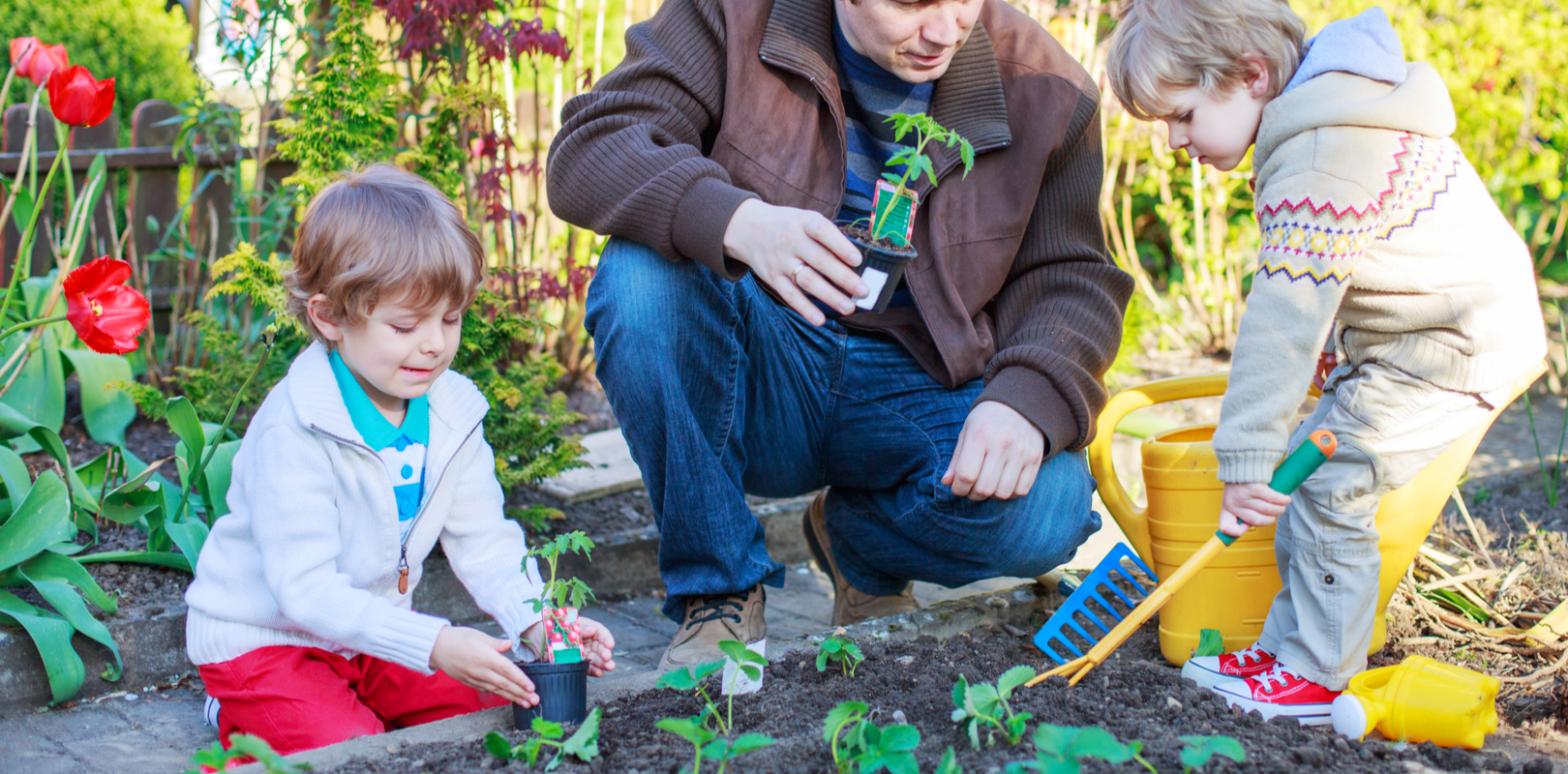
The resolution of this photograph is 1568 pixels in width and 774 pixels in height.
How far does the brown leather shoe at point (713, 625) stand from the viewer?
1.87m

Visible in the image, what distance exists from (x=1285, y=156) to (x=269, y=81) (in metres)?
2.34

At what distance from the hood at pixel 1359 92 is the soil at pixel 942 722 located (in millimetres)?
813

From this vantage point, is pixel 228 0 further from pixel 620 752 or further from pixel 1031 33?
pixel 620 752

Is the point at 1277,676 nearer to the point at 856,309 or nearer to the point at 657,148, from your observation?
the point at 856,309

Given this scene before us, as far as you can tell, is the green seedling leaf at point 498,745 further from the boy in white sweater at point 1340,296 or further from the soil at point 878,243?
the boy in white sweater at point 1340,296

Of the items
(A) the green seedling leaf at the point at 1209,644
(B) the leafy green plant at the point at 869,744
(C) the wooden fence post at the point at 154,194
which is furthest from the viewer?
(C) the wooden fence post at the point at 154,194

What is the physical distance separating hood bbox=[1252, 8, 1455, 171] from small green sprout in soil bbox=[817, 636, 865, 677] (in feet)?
3.10

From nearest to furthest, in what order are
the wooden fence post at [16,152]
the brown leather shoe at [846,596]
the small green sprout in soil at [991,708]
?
the small green sprout in soil at [991,708] → the brown leather shoe at [846,596] → the wooden fence post at [16,152]

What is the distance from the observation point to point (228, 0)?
110 inches

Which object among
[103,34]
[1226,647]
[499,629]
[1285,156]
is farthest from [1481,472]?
[103,34]

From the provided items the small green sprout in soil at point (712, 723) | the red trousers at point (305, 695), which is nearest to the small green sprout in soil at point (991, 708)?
the small green sprout in soil at point (712, 723)

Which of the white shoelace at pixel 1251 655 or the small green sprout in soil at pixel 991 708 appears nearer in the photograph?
the small green sprout in soil at pixel 991 708

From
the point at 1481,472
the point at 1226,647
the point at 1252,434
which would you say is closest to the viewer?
Answer: the point at 1252,434

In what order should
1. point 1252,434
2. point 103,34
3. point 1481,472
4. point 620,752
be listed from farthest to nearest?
point 103,34 < point 1481,472 < point 1252,434 < point 620,752
